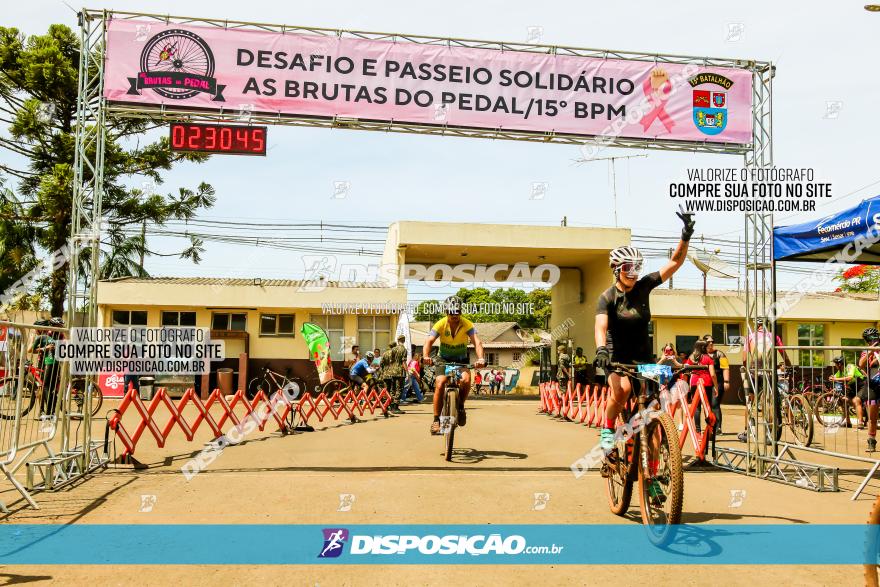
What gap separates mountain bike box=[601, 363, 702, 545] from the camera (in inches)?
205

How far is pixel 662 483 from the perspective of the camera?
5.46 meters

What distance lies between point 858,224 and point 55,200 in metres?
25.3

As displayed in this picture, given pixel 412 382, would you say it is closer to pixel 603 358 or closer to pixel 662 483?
pixel 603 358

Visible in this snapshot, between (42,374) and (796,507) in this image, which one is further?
(42,374)

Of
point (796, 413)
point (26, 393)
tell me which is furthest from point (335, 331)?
point (26, 393)

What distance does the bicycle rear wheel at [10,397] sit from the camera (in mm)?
7082

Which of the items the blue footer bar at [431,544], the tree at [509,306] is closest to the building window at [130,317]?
the blue footer bar at [431,544]

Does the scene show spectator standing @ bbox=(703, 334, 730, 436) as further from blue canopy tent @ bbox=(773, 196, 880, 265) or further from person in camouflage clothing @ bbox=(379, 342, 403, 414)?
person in camouflage clothing @ bbox=(379, 342, 403, 414)

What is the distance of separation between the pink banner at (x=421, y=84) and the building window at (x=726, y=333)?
80.6 ft

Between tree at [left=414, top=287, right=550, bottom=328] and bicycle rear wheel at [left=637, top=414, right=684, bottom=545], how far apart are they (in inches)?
2303

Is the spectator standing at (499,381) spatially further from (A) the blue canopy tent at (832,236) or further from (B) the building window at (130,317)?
(A) the blue canopy tent at (832,236)

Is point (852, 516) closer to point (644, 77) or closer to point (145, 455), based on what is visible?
point (644, 77)
